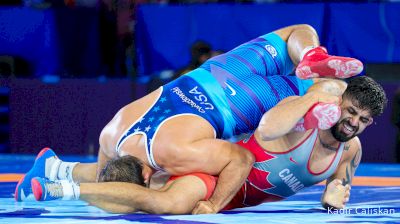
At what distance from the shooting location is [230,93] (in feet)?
19.6

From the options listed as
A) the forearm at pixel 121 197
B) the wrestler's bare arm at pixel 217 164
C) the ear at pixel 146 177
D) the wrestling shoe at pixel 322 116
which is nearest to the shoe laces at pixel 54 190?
the forearm at pixel 121 197

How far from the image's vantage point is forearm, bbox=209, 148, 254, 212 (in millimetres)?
5668

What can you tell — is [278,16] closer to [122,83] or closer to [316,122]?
[122,83]

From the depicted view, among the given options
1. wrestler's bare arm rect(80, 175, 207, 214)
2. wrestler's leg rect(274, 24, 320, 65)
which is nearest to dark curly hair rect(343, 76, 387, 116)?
wrestler's leg rect(274, 24, 320, 65)

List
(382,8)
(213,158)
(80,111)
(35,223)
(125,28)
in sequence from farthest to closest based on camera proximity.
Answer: (125,28)
(80,111)
(382,8)
(213,158)
(35,223)

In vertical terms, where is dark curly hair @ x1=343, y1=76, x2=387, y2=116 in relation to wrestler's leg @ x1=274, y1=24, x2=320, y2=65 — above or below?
below

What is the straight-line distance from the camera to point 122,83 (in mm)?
9773

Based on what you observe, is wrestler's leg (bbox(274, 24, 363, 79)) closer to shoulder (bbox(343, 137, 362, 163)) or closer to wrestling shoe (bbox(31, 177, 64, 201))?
shoulder (bbox(343, 137, 362, 163))

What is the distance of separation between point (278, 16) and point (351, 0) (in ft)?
2.65

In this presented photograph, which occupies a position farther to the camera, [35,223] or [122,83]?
[122,83]

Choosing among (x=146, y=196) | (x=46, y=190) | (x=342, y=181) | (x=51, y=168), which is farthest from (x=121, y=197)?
(x=342, y=181)

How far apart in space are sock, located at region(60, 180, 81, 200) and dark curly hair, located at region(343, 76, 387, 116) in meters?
1.55

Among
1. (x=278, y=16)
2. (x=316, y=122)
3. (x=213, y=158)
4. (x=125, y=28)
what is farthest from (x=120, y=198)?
(x=125, y=28)

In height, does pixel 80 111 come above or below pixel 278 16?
below
